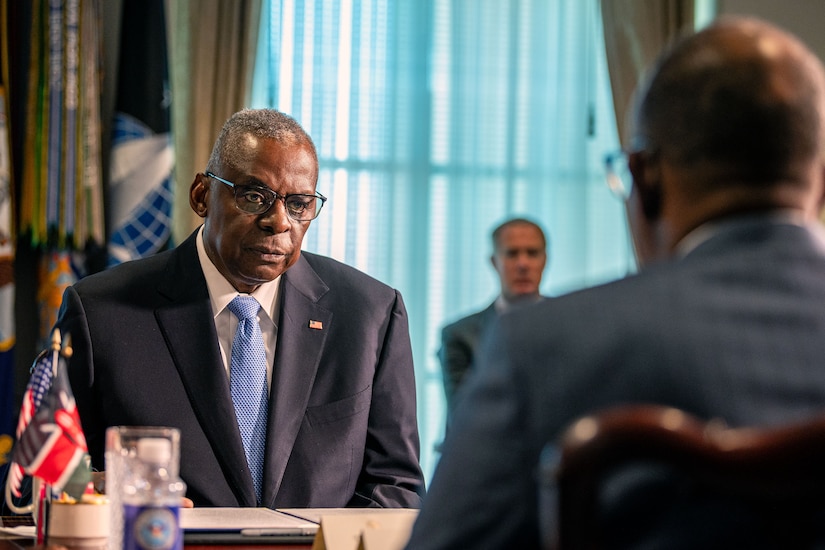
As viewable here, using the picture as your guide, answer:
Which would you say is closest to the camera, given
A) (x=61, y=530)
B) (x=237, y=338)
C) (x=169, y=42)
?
(x=61, y=530)

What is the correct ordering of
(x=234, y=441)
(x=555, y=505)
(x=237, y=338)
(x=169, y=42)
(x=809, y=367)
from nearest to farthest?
(x=555, y=505)
(x=809, y=367)
(x=234, y=441)
(x=237, y=338)
(x=169, y=42)

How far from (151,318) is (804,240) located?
1886 millimetres

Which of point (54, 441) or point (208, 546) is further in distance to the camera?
point (208, 546)

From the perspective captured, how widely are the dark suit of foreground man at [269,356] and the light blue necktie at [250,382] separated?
0.11 feet

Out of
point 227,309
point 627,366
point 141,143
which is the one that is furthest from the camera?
point 141,143

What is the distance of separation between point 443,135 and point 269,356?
352 cm

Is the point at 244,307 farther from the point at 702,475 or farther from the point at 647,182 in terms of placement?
the point at 702,475

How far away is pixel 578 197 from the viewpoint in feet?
20.0

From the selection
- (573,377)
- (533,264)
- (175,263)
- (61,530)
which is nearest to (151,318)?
(175,263)

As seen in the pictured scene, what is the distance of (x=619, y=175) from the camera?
140 cm

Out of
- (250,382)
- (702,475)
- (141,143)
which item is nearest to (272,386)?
(250,382)

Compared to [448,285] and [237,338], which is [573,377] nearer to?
[237,338]

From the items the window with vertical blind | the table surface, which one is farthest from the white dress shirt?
the window with vertical blind

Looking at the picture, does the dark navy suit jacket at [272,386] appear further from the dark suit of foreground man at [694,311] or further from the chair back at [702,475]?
the chair back at [702,475]
